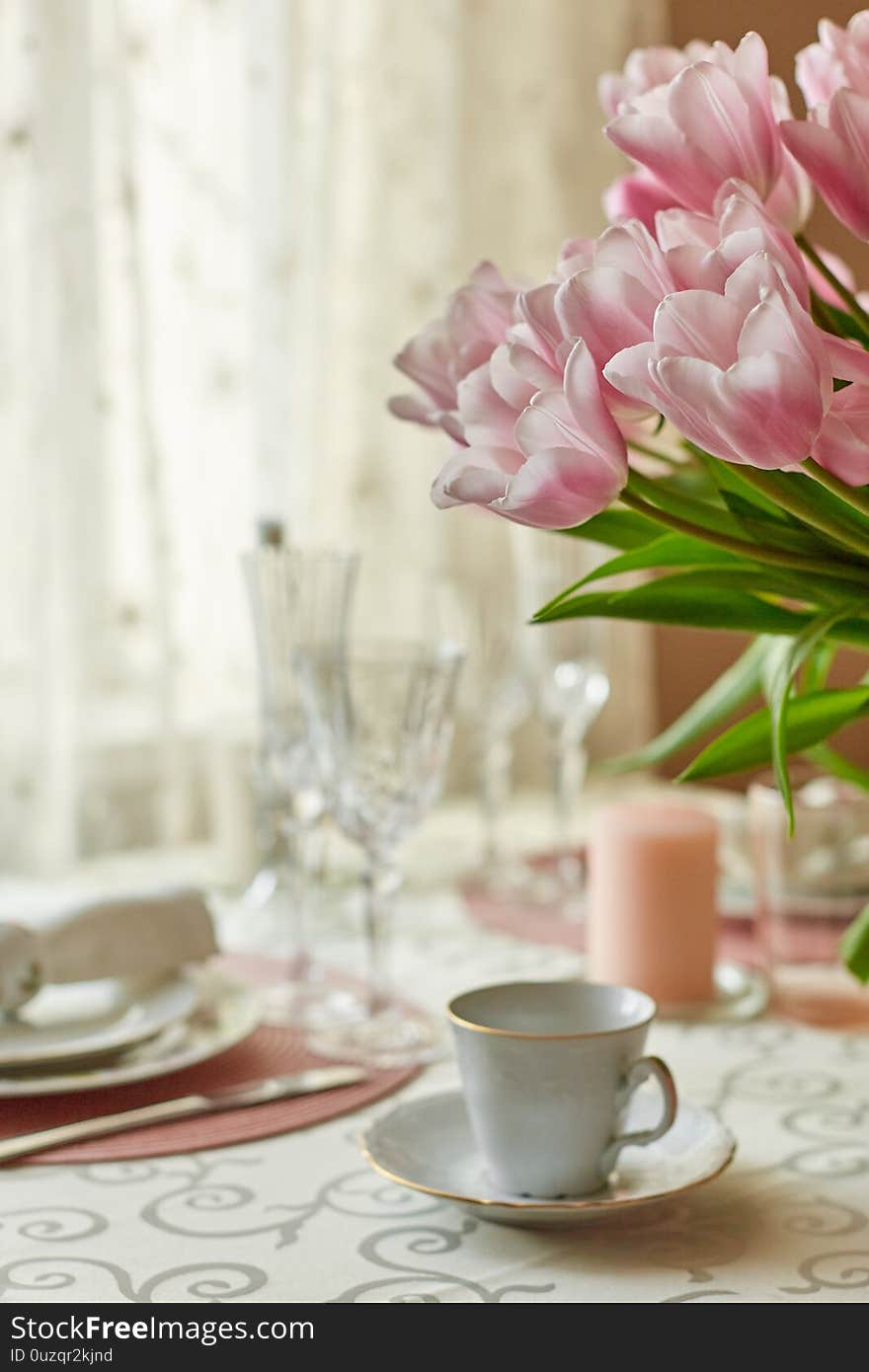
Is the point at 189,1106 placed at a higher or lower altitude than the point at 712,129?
lower

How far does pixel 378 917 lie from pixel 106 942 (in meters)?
0.16

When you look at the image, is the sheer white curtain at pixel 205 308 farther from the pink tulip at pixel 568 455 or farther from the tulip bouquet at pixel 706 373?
the pink tulip at pixel 568 455

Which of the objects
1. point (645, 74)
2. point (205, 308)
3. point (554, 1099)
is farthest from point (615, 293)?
point (205, 308)

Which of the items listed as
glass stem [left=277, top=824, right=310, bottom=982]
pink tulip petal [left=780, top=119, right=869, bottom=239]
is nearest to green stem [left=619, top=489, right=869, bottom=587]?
pink tulip petal [left=780, top=119, right=869, bottom=239]

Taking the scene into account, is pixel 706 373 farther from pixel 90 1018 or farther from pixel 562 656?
pixel 562 656

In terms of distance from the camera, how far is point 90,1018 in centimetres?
95

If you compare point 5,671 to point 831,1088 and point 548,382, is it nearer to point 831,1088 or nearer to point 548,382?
point 831,1088

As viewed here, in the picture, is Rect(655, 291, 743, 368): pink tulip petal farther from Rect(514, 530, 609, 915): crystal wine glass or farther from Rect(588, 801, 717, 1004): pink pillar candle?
Rect(514, 530, 609, 915): crystal wine glass

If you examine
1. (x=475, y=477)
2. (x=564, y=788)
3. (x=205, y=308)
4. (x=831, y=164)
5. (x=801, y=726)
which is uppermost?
(x=205, y=308)

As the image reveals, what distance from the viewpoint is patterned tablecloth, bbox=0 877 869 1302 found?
2.09 feet

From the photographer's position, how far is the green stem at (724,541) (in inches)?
24.3

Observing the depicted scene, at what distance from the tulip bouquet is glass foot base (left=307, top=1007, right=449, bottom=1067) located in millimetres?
280

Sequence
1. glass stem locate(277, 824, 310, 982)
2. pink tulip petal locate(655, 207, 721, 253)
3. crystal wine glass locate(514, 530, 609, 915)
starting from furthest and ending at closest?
crystal wine glass locate(514, 530, 609, 915) < glass stem locate(277, 824, 310, 982) < pink tulip petal locate(655, 207, 721, 253)

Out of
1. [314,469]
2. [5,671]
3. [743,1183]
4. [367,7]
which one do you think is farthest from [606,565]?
[367,7]
